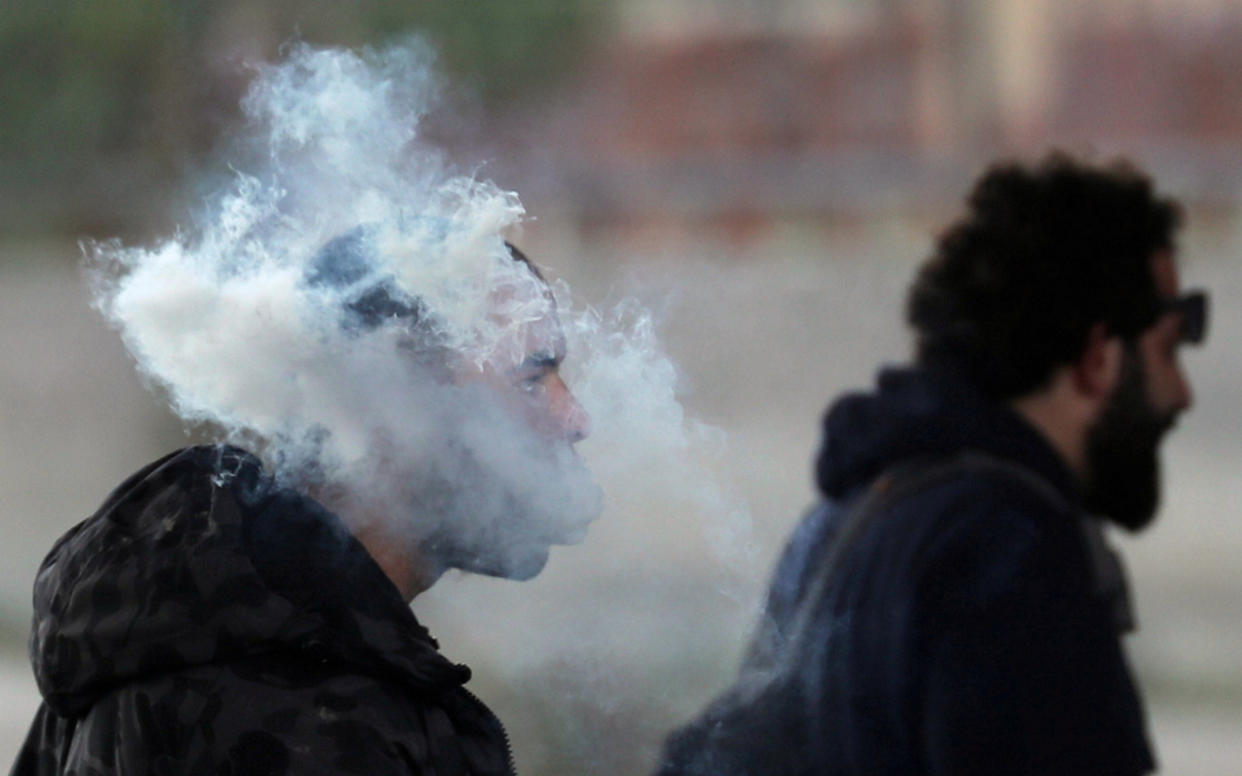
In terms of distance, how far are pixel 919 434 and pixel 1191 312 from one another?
599 mm

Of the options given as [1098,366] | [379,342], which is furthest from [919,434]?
[379,342]

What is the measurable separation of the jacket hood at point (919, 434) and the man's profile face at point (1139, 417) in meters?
0.20

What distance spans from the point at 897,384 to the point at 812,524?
243 mm

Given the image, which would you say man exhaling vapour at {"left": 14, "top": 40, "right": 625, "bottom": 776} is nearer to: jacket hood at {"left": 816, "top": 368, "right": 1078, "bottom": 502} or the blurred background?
jacket hood at {"left": 816, "top": 368, "right": 1078, "bottom": 502}

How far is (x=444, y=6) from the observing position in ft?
22.6

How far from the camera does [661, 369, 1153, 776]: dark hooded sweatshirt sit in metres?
1.78

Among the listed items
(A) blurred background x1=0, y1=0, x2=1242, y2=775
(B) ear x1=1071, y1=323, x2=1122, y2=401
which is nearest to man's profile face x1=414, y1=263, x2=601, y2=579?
Result: (B) ear x1=1071, y1=323, x2=1122, y2=401

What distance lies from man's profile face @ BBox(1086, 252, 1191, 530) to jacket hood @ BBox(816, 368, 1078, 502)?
0.67ft

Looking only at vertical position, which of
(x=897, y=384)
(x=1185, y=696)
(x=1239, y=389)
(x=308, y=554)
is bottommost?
(x=308, y=554)

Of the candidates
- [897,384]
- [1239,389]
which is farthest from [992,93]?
[897,384]

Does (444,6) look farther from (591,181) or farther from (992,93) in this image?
(992,93)

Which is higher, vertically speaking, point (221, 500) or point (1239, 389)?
point (1239, 389)

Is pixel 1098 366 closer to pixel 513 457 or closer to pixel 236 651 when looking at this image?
pixel 513 457

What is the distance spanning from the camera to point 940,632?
1.81m
